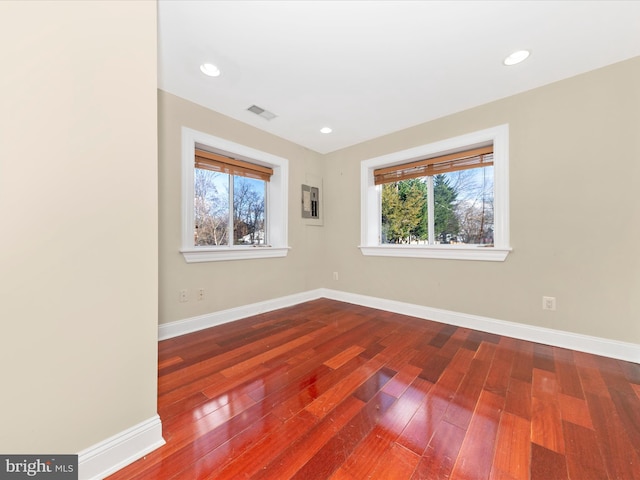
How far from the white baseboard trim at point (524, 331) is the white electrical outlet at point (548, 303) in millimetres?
195

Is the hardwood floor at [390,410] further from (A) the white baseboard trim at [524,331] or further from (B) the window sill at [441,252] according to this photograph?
(B) the window sill at [441,252]

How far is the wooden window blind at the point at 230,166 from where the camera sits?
2.68 meters

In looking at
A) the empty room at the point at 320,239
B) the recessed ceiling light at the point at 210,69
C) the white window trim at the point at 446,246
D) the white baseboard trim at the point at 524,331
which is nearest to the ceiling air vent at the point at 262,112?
the empty room at the point at 320,239

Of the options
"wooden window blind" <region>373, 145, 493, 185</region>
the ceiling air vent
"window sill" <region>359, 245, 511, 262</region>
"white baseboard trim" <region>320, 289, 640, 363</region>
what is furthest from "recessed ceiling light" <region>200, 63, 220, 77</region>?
"white baseboard trim" <region>320, 289, 640, 363</region>

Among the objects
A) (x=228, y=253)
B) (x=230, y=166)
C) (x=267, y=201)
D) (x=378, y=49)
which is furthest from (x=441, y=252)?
(x=230, y=166)

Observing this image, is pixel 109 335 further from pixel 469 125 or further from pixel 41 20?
pixel 469 125

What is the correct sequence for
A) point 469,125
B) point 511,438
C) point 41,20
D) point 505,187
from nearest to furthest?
point 41,20 → point 511,438 → point 505,187 → point 469,125

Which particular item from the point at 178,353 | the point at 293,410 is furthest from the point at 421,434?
the point at 178,353

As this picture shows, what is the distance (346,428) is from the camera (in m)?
1.24

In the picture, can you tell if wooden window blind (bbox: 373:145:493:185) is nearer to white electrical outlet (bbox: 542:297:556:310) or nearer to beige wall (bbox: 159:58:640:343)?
beige wall (bbox: 159:58:640:343)

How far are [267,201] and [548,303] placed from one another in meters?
3.26

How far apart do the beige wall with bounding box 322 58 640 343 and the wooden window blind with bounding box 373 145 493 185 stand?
237mm

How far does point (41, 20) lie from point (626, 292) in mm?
Answer: 3763

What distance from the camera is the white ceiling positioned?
1.51 meters
